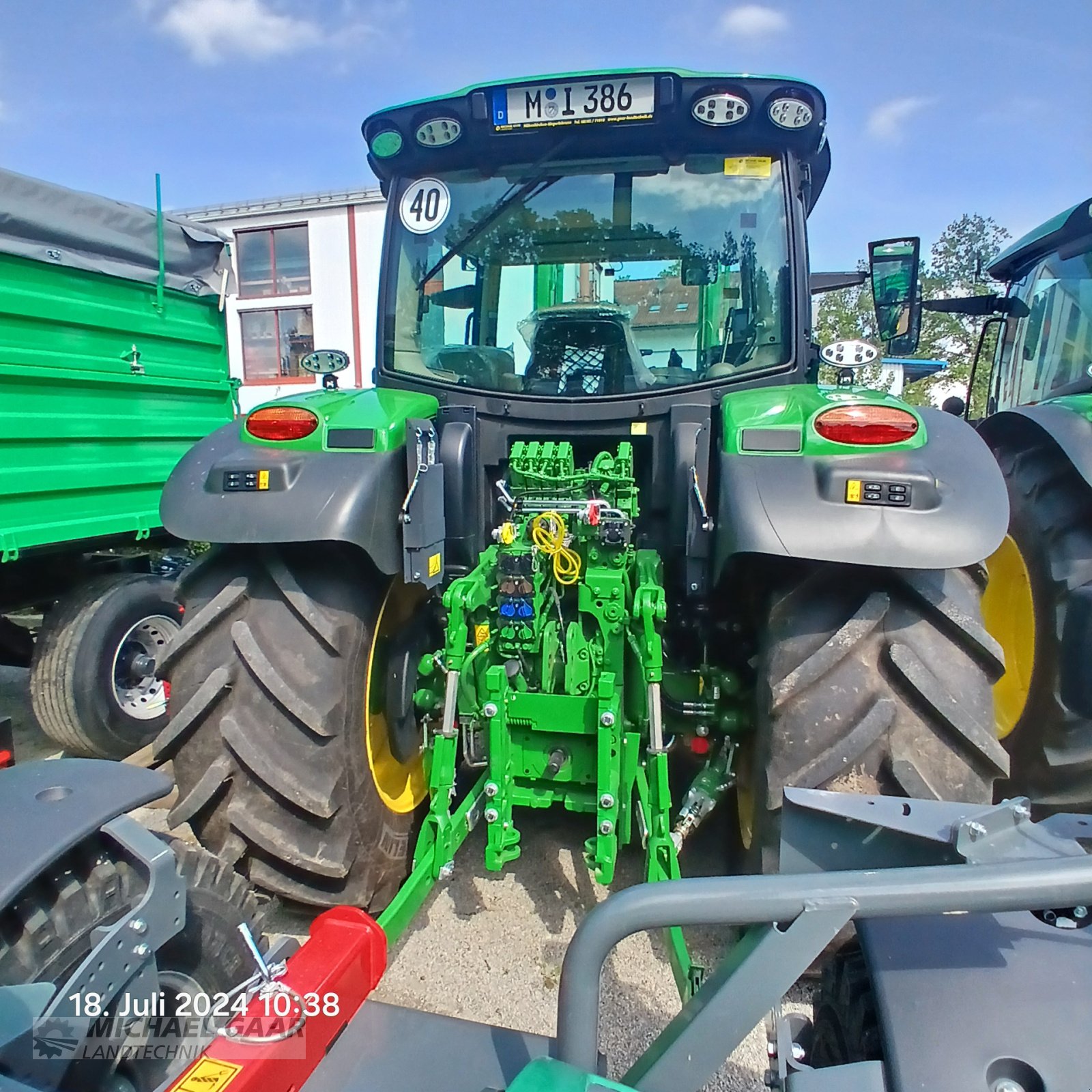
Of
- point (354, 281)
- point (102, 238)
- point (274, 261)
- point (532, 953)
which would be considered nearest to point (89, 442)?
point (102, 238)

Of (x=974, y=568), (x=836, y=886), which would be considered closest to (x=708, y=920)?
(x=836, y=886)

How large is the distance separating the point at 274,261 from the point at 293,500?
Answer: 19.4 m

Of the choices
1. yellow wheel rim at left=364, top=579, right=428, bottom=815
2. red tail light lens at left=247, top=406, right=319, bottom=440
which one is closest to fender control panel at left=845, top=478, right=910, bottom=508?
yellow wheel rim at left=364, top=579, right=428, bottom=815

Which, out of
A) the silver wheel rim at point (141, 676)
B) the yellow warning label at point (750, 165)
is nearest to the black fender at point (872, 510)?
the yellow warning label at point (750, 165)

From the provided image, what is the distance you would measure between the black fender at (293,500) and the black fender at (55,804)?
85cm

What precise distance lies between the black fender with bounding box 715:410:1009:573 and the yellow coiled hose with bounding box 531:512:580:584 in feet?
1.62

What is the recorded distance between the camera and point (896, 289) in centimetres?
247

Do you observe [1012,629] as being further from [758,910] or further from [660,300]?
[758,910]

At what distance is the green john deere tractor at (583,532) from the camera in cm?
194

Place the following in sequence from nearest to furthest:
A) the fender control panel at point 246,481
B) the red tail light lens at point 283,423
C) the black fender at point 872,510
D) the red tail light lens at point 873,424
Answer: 1. the black fender at point 872,510
2. the red tail light lens at point 873,424
3. the fender control panel at point 246,481
4. the red tail light lens at point 283,423

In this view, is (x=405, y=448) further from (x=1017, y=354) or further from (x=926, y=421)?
(x=1017, y=354)

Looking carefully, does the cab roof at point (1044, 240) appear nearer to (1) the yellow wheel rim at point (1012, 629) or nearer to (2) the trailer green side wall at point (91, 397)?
(1) the yellow wheel rim at point (1012, 629)

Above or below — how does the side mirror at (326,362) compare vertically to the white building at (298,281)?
below

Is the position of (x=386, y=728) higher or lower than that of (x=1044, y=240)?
lower
